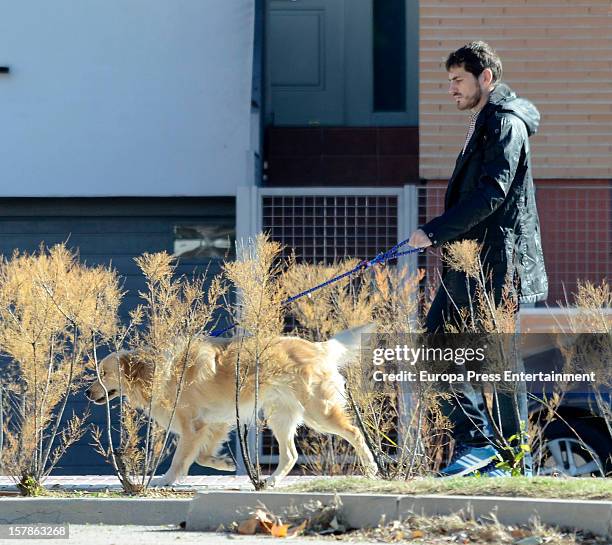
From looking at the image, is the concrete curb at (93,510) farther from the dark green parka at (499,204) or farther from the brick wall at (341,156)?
the brick wall at (341,156)

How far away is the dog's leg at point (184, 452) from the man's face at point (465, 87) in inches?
117

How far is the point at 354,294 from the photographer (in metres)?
8.84

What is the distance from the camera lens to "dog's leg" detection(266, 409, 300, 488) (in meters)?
8.76

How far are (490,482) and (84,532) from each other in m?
2.16

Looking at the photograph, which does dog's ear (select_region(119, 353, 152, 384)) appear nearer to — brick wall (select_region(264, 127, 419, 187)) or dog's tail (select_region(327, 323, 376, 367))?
dog's tail (select_region(327, 323, 376, 367))

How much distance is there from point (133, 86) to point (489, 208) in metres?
6.50

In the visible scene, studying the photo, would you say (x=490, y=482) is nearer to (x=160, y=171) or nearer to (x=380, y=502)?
(x=380, y=502)

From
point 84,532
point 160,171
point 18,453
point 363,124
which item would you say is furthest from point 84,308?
point 363,124

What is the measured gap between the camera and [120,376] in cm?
809

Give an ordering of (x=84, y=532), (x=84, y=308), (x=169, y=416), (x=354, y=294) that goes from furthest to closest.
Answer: (x=354, y=294)
(x=169, y=416)
(x=84, y=308)
(x=84, y=532)

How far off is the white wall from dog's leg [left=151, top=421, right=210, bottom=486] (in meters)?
4.31

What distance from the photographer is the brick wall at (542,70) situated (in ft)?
38.0

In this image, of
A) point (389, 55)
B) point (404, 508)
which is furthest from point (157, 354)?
point (389, 55)

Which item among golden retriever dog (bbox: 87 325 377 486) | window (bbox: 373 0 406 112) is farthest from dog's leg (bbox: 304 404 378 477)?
window (bbox: 373 0 406 112)
